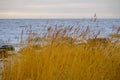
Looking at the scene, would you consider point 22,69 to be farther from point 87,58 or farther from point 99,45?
point 99,45

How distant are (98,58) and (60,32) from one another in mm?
1005

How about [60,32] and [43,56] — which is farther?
[60,32]

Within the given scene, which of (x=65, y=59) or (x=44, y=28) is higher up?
(x=44, y=28)

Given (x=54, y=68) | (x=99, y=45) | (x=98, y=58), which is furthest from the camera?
(x=99, y=45)

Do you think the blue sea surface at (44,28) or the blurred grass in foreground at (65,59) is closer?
the blurred grass in foreground at (65,59)

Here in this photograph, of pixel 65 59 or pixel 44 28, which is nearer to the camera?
pixel 65 59

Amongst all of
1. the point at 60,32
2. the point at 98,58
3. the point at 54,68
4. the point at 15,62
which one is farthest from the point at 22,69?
the point at 98,58

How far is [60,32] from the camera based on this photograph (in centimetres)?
691

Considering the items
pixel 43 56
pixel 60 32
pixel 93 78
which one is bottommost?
pixel 93 78

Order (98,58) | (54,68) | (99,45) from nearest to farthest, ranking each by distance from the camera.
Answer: (54,68)
(98,58)
(99,45)

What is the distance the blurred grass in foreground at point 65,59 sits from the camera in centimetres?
632

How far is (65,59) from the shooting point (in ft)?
21.1

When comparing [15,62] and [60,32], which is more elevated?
[60,32]

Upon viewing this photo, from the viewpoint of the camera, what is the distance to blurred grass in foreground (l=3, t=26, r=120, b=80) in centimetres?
632
